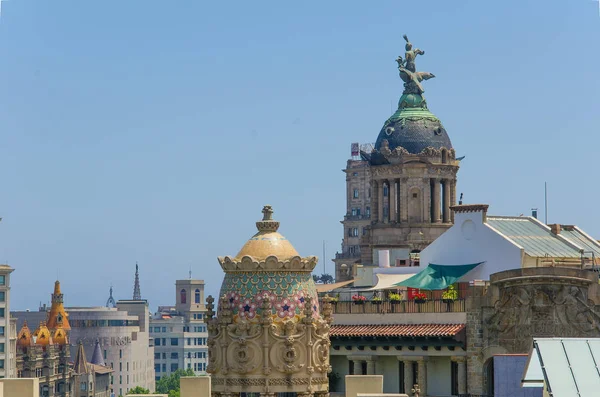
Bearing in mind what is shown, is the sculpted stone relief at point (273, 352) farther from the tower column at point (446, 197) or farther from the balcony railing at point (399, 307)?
the tower column at point (446, 197)

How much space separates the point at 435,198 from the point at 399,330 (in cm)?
4603

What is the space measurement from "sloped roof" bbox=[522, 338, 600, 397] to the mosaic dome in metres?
15.8

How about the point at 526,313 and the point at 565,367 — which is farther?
the point at 526,313

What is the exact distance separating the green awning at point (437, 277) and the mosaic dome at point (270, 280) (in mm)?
26605

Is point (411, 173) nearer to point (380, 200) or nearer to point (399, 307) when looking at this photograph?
point (380, 200)

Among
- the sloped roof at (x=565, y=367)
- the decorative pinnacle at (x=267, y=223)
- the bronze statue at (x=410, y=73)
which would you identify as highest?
the bronze statue at (x=410, y=73)

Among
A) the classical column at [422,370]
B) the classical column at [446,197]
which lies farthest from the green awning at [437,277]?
the classical column at [446,197]

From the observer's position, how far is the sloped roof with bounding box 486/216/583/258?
8969cm

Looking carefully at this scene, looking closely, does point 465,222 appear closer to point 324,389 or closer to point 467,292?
point 467,292

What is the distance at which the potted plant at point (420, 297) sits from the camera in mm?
82375

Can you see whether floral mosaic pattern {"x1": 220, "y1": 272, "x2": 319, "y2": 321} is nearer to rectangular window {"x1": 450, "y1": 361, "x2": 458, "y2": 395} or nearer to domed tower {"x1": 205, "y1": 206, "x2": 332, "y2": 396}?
domed tower {"x1": 205, "y1": 206, "x2": 332, "y2": 396}

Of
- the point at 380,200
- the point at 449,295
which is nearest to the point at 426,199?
the point at 380,200

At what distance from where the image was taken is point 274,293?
202 feet

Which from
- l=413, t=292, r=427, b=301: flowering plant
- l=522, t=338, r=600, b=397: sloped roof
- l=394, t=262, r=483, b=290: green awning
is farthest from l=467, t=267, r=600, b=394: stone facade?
l=522, t=338, r=600, b=397: sloped roof
